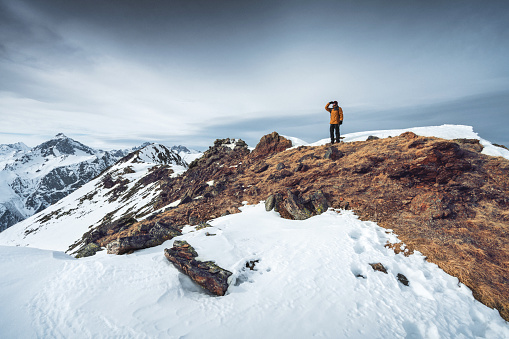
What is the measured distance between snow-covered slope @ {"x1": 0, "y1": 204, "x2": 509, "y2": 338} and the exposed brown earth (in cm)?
121

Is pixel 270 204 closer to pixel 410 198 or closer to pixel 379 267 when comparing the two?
pixel 379 267

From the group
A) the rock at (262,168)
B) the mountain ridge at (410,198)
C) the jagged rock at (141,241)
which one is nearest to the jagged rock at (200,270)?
the jagged rock at (141,241)

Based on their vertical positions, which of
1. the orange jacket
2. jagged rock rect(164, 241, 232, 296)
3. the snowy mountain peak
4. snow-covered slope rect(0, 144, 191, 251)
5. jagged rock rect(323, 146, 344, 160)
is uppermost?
the orange jacket

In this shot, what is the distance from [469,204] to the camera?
31.5 ft

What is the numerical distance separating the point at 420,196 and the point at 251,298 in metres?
10.3

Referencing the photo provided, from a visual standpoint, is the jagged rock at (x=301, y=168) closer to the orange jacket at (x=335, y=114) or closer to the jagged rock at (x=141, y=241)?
the orange jacket at (x=335, y=114)

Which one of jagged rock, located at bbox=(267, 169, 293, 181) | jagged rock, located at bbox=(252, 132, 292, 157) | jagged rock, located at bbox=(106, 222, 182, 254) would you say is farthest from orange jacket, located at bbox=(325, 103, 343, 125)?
jagged rock, located at bbox=(106, 222, 182, 254)

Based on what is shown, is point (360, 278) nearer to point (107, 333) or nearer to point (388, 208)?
point (388, 208)

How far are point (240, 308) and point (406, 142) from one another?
51.3 ft

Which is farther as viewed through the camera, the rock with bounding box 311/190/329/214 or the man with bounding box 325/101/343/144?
the man with bounding box 325/101/343/144

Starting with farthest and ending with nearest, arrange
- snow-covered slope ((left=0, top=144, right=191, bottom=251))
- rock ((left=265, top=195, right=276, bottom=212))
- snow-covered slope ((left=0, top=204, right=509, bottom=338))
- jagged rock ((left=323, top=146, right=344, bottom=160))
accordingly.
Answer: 1. snow-covered slope ((left=0, top=144, right=191, bottom=251))
2. jagged rock ((left=323, top=146, right=344, bottom=160))
3. rock ((left=265, top=195, right=276, bottom=212))
4. snow-covered slope ((left=0, top=204, right=509, bottom=338))

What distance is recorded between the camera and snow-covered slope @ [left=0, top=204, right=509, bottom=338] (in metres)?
5.00

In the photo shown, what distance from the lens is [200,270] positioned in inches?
282

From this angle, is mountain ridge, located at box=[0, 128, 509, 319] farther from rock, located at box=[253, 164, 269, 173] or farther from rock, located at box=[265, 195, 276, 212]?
rock, located at box=[253, 164, 269, 173]
